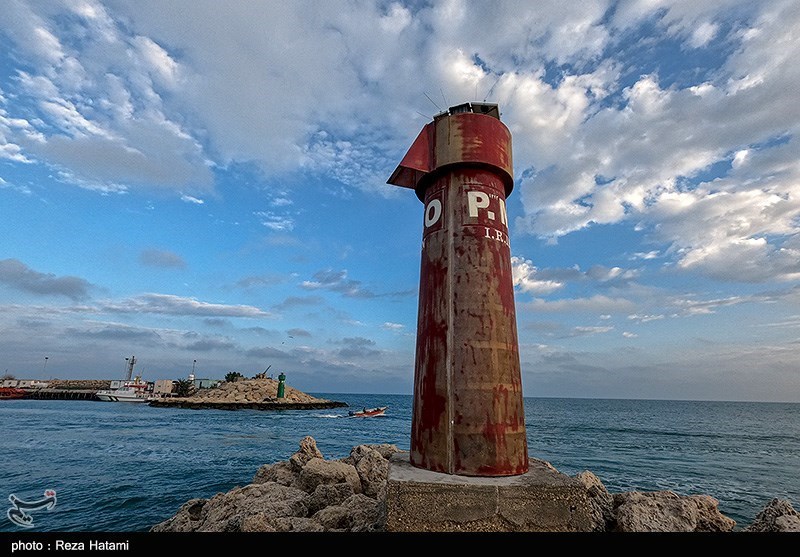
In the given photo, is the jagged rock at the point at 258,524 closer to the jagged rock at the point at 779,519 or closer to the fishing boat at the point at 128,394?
the jagged rock at the point at 779,519

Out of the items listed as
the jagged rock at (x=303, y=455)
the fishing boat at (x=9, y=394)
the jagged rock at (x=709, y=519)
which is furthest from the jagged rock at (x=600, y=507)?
the fishing boat at (x=9, y=394)

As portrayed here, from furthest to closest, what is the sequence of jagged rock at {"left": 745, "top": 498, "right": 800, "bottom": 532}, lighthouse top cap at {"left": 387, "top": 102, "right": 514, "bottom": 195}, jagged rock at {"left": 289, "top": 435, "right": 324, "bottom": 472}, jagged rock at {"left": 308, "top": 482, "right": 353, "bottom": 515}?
jagged rock at {"left": 289, "top": 435, "right": 324, "bottom": 472}
jagged rock at {"left": 308, "top": 482, "right": 353, "bottom": 515}
lighthouse top cap at {"left": 387, "top": 102, "right": 514, "bottom": 195}
jagged rock at {"left": 745, "top": 498, "right": 800, "bottom": 532}

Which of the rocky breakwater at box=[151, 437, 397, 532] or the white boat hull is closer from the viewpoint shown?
the rocky breakwater at box=[151, 437, 397, 532]

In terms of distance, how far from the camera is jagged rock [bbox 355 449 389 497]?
8906 millimetres

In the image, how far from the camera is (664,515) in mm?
6305

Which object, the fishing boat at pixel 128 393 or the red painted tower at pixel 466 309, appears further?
the fishing boat at pixel 128 393

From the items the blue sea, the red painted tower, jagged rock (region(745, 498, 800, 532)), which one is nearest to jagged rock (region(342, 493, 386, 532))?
the red painted tower

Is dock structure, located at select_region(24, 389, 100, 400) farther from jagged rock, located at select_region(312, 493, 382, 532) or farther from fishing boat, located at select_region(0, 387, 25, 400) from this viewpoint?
jagged rock, located at select_region(312, 493, 382, 532)

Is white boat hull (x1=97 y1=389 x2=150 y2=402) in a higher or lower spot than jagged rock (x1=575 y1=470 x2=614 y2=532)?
lower

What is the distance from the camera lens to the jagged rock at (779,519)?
17.7 ft

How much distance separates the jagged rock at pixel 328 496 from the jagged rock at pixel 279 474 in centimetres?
216
